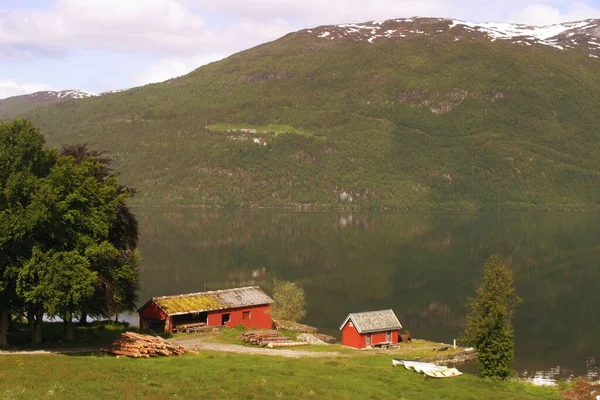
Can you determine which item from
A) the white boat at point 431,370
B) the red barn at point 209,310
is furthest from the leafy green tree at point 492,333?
the red barn at point 209,310

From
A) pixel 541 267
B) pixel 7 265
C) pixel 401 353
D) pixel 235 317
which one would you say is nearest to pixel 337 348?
pixel 401 353

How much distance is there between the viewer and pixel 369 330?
5788cm

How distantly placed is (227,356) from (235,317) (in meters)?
16.7

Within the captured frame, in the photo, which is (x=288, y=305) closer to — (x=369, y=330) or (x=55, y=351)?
(x=369, y=330)

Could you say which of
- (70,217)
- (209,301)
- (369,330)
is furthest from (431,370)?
(70,217)

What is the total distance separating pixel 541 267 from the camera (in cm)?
12556

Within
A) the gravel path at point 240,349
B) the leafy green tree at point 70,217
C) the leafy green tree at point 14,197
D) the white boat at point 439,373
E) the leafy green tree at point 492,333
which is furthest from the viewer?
the gravel path at point 240,349

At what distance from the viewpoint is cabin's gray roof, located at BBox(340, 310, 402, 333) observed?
190 feet

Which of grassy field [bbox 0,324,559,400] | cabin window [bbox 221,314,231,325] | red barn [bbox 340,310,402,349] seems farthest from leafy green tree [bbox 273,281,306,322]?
grassy field [bbox 0,324,559,400]

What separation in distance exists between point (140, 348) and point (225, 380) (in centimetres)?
774

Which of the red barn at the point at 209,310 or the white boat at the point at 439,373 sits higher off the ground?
the red barn at the point at 209,310

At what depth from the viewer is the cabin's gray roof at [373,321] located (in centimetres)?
5797

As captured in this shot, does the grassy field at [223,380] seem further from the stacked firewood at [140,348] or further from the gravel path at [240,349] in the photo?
the gravel path at [240,349]

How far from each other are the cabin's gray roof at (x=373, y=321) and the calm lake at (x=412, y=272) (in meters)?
10.4
